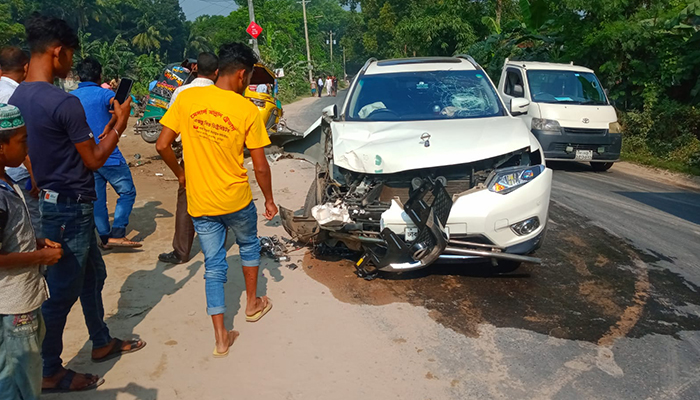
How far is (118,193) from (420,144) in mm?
3303

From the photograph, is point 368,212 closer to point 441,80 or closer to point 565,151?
point 441,80

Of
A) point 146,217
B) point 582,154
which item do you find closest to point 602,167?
point 582,154

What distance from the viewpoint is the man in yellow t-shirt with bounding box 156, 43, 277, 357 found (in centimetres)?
354

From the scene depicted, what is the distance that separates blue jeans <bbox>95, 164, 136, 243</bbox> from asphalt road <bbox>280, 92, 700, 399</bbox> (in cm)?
215

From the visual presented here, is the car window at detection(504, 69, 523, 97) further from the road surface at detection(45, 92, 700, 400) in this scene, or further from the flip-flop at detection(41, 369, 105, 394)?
the flip-flop at detection(41, 369, 105, 394)

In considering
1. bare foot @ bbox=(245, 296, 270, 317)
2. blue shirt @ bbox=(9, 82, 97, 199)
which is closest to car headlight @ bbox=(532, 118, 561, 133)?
bare foot @ bbox=(245, 296, 270, 317)

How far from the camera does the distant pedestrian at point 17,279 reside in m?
2.33

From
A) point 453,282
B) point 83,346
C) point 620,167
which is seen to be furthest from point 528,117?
point 83,346

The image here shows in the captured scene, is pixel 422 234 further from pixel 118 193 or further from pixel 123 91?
pixel 118 193

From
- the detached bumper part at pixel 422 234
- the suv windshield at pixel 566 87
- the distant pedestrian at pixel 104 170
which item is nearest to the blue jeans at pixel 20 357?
the detached bumper part at pixel 422 234

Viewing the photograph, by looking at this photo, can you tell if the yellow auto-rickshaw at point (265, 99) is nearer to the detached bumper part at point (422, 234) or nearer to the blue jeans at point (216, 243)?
the detached bumper part at point (422, 234)

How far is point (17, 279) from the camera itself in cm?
240

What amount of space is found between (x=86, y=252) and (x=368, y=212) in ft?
7.32

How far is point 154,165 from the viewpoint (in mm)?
10953
